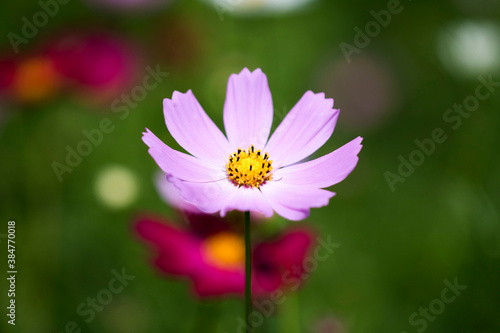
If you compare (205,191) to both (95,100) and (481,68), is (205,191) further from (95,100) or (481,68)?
(481,68)

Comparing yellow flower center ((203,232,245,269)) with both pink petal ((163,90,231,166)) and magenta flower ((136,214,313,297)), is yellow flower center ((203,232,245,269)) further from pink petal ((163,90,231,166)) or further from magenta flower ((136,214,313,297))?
pink petal ((163,90,231,166))

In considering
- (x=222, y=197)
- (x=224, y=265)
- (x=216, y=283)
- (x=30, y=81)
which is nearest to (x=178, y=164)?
(x=222, y=197)

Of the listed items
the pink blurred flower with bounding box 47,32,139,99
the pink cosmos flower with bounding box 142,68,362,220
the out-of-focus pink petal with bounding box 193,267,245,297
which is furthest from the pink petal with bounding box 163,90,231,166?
the pink blurred flower with bounding box 47,32,139,99

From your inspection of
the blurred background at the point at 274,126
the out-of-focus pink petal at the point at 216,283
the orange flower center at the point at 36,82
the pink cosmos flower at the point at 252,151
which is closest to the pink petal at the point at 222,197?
the pink cosmos flower at the point at 252,151

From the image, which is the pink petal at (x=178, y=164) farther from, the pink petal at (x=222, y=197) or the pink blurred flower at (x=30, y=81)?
the pink blurred flower at (x=30, y=81)

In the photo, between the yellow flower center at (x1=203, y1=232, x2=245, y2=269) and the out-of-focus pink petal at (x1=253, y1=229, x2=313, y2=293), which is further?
the yellow flower center at (x1=203, y1=232, x2=245, y2=269)
